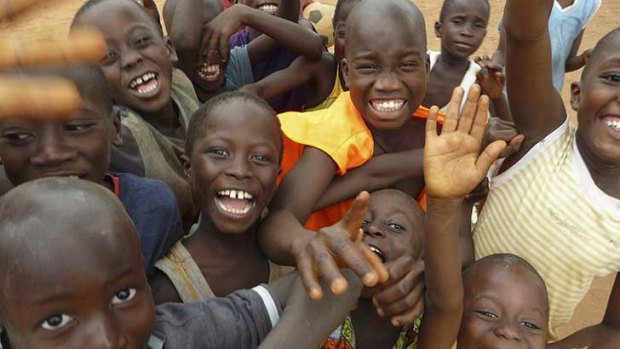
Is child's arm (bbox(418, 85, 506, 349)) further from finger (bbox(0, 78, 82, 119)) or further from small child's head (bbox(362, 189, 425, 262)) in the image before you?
finger (bbox(0, 78, 82, 119))

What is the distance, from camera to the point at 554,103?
195 cm

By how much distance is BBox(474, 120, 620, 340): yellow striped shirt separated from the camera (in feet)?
6.36

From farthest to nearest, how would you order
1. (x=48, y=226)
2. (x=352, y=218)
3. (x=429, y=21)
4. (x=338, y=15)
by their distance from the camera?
(x=429, y=21)
(x=338, y=15)
(x=352, y=218)
(x=48, y=226)

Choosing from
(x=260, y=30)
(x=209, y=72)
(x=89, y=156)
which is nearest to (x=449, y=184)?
(x=89, y=156)

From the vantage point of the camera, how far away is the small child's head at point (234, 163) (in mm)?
1822

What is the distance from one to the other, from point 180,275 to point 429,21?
26.3 feet

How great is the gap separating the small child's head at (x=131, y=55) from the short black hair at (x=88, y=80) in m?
0.35

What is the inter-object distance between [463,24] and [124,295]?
2.94 m

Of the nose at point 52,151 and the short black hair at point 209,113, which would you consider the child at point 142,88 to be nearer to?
the short black hair at point 209,113

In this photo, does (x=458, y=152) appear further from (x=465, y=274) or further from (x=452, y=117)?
(x=465, y=274)

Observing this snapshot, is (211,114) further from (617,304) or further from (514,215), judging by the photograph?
(617,304)

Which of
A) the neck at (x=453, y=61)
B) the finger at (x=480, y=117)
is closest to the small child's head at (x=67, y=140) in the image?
the finger at (x=480, y=117)

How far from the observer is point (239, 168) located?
71.2 inches

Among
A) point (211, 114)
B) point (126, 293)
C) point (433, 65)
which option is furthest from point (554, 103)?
point (433, 65)
